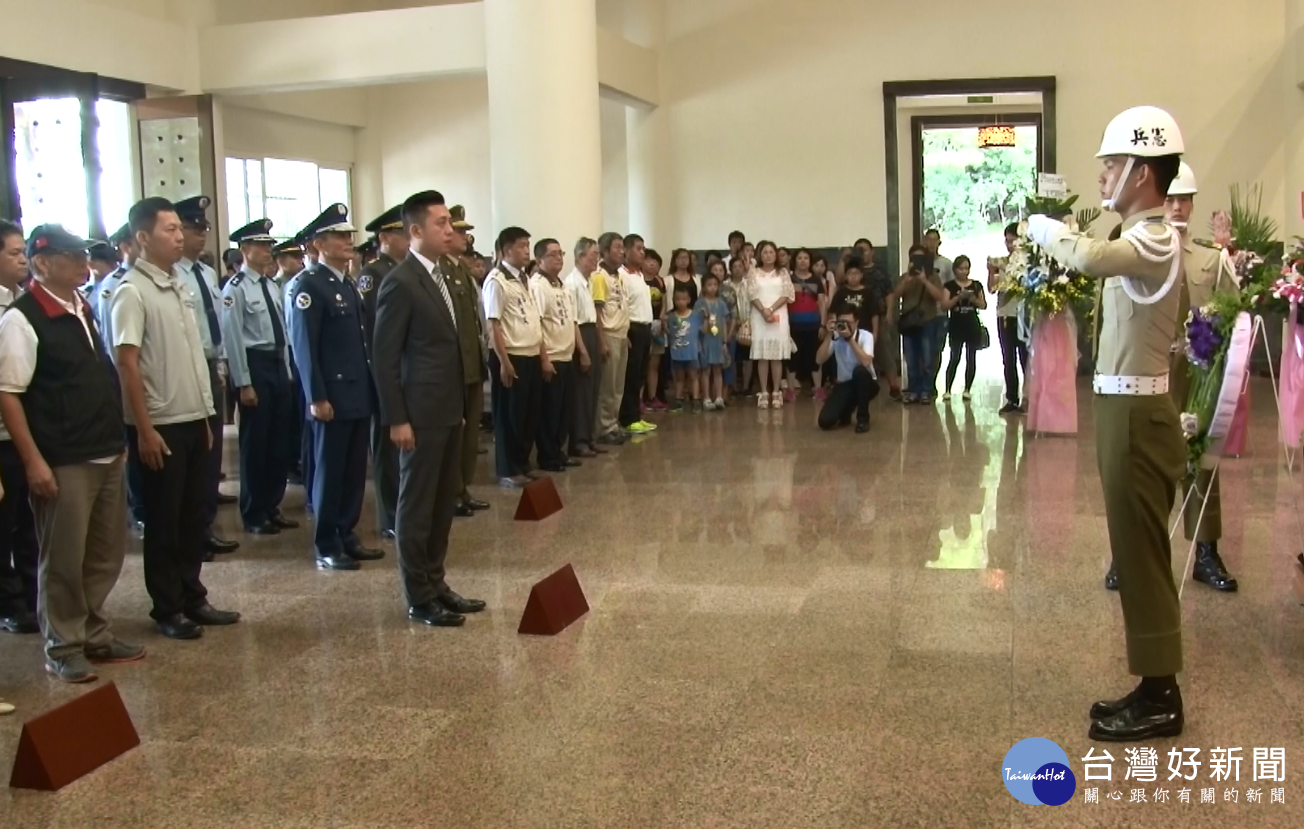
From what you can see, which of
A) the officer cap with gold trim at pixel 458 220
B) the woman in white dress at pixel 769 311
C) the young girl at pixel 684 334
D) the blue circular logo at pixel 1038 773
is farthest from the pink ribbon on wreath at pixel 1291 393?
the young girl at pixel 684 334

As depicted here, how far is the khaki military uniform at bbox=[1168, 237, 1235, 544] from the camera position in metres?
4.70

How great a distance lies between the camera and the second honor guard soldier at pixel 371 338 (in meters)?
6.34

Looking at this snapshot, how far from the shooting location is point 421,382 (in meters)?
4.88

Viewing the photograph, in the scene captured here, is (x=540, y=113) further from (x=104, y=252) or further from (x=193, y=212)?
(x=193, y=212)

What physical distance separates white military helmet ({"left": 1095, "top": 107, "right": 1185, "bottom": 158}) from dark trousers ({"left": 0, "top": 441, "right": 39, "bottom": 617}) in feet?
13.5

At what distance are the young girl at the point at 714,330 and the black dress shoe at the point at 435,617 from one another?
278 inches

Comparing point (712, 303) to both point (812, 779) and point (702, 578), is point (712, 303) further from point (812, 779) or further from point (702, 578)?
point (812, 779)

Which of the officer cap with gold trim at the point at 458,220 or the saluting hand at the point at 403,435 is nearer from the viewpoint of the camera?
the saluting hand at the point at 403,435

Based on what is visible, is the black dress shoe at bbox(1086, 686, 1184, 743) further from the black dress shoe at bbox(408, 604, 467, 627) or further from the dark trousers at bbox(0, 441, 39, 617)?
the dark trousers at bbox(0, 441, 39, 617)

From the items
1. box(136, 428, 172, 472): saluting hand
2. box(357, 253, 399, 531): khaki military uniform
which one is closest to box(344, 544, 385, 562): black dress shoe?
box(357, 253, 399, 531): khaki military uniform

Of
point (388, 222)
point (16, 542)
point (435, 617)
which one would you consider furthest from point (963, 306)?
point (16, 542)

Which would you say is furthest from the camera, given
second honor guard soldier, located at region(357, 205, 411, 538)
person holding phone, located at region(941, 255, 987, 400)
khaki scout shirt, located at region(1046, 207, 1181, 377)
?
person holding phone, located at region(941, 255, 987, 400)

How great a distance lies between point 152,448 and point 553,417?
4.20 metres

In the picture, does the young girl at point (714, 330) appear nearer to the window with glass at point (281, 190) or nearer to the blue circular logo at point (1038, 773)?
the window with glass at point (281, 190)
